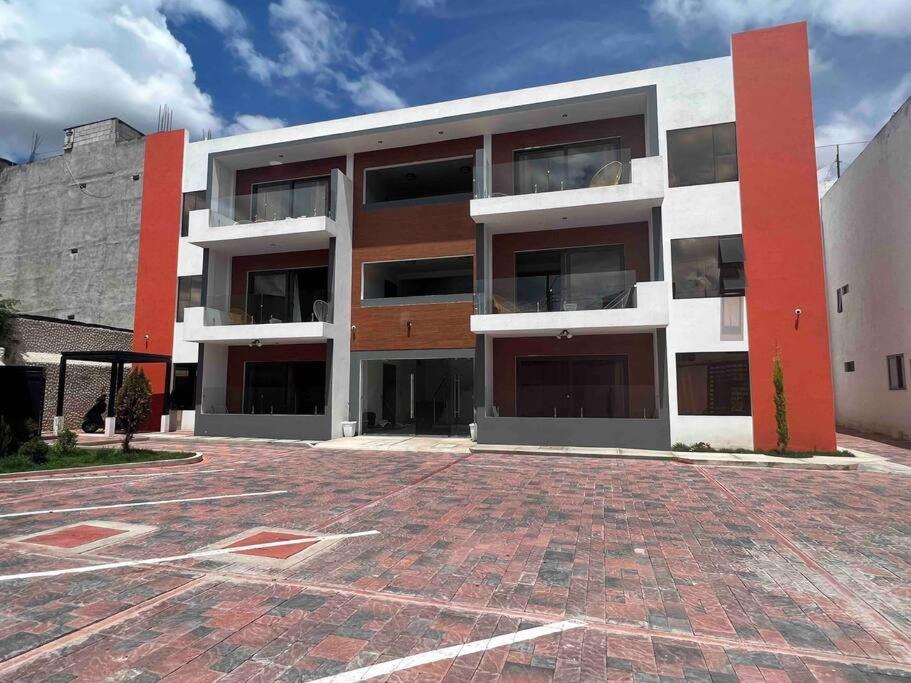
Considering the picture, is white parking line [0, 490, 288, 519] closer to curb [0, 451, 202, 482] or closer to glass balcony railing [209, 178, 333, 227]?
curb [0, 451, 202, 482]

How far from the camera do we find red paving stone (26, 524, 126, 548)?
5.60m

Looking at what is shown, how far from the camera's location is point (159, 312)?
67.6ft

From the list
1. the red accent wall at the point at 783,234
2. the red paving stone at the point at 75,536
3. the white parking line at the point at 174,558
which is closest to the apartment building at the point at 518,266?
the red accent wall at the point at 783,234

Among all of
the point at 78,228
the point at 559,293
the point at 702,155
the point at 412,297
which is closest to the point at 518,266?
the point at 559,293

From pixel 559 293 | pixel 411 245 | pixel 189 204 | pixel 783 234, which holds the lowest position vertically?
pixel 559 293

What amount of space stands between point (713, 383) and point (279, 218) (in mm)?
14905

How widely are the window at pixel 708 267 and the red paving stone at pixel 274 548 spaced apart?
41.8ft

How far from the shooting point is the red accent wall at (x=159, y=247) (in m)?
20.5

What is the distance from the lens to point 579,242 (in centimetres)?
1669

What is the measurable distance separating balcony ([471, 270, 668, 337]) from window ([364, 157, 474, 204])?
468 centimetres

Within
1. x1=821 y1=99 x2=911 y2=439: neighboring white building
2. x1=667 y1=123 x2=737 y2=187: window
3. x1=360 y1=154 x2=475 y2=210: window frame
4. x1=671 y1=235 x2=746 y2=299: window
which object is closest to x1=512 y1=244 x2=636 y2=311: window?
x1=671 y1=235 x2=746 y2=299: window

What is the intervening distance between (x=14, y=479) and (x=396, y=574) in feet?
29.4

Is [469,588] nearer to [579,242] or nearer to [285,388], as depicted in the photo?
[579,242]

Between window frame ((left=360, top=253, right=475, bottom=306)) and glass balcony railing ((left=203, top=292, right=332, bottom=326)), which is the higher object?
window frame ((left=360, top=253, right=475, bottom=306))
